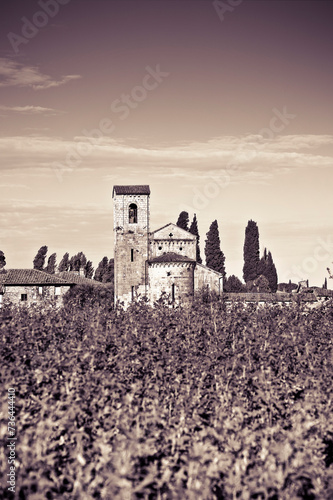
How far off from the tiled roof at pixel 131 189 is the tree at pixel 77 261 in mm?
38920

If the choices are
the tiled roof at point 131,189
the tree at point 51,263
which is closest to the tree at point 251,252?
the tiled roof at point 131,189

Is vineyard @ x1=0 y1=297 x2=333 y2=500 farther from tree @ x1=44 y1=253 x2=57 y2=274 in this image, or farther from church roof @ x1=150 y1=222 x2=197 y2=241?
tree @ x1=44 y1=253 x2=57 y2=274

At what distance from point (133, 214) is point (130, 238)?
88.7 inches

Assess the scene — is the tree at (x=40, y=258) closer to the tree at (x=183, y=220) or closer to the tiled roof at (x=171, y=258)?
the tree at (x=183, y=220)

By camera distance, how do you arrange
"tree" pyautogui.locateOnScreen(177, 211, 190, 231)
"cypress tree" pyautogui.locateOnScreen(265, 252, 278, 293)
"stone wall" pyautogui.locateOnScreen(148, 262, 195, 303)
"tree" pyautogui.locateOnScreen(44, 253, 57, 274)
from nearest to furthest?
"stone wall" pyautogui.locateOnScreen(148, 262, 195, 303)
"tree" pyautogui.locateOnScreen(177, 211, 190, 231)
"cypress tree" pyautogui.locateOnScreen(265, 252, 278, 293)
"tree" pyautogui.locateOnScreen(44, 253, 57, 274)

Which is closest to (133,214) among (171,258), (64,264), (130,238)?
(130,238)

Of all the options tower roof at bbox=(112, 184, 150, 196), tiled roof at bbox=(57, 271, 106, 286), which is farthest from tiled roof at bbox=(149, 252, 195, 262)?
tiled roof at bbox=(57, 271, 106, 286)

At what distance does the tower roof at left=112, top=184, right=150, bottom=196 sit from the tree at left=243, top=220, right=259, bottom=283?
2918 centimetres

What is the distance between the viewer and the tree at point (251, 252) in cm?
7488

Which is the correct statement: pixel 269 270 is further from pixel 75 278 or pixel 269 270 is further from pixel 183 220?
pixel 75 278

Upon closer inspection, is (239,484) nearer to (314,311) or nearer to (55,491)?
(55,491)

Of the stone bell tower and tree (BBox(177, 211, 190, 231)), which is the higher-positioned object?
tree (BBox(177, 211, 190, 231))

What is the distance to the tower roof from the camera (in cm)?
4922

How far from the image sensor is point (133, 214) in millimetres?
50062
